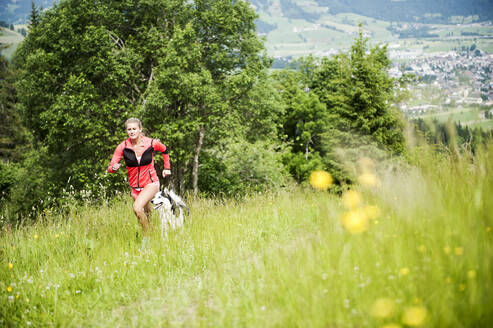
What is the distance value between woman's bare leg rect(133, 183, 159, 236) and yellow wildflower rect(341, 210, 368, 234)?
3188 mm

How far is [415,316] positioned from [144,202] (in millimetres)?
4152

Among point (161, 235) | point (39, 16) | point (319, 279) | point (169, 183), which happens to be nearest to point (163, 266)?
point (161, 235)

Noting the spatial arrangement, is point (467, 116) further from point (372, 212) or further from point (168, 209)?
point (168, 209)

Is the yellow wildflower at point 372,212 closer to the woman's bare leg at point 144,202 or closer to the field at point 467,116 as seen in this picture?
the field at point 467,116

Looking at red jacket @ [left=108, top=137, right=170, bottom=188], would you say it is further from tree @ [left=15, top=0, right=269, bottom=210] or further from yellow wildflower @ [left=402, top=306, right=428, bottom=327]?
tree @ [left=15, top=0, right=269, bottom=210]

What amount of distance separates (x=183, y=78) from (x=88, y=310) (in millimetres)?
12106

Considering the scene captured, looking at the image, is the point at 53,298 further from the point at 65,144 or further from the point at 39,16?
the point at 39,16

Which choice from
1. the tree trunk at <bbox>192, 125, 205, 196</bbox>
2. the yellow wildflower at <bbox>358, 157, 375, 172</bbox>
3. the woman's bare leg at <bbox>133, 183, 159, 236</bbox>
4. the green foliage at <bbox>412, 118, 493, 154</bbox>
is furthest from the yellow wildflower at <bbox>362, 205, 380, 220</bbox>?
the tree trunk at <bbox>192, 125, 205, 196</bbox>

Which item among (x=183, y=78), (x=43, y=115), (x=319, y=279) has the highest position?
(x=183, y=78)

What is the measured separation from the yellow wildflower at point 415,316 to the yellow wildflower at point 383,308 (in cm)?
8

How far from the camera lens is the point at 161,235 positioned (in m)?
4.54

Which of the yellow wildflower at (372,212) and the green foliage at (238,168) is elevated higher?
the yellow wildflower at (372,212)

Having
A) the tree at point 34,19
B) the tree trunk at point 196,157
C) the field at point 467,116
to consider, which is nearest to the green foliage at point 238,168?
the tree trunk at point 196,157

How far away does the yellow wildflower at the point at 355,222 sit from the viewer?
259cm
